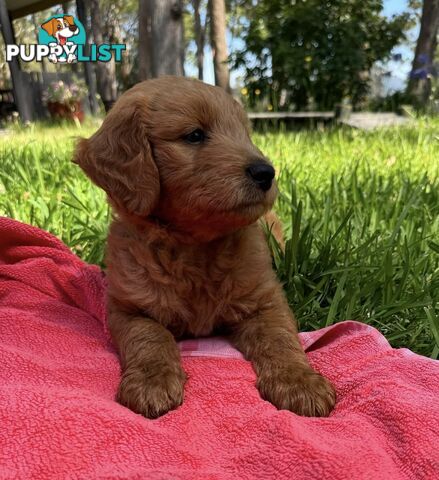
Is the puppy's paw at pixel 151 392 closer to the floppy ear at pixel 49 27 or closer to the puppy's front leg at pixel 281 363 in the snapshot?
the puppy's front leg at pixel 281 363

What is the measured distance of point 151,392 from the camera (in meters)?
1.55

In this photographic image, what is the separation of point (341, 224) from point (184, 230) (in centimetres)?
95

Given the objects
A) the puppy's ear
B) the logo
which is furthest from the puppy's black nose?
the logo

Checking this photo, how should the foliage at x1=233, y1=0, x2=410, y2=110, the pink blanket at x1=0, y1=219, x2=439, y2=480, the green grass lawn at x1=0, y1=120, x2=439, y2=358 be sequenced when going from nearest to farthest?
the pink blanket at x1=0, y1=219, x2=439, y2=480 < the green grass lawn at x1=0, y1=120, x2=439, y2=358 < the foliage at x1=233, y1=0, x2=410, y2=110

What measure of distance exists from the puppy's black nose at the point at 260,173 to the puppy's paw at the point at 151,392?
0.70m

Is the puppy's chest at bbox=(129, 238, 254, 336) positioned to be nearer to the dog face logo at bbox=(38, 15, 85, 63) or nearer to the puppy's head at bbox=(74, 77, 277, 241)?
the puppy's head at bbox=(74, 77, 277, 241)

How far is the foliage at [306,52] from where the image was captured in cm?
891

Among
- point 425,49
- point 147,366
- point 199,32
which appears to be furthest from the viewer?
point 199,32

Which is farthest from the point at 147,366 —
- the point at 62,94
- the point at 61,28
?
the point at 62,94

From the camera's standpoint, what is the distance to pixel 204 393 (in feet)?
5.36

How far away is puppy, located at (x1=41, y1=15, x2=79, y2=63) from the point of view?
650cm

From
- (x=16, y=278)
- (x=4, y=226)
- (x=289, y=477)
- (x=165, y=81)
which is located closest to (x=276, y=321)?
(x=289, y=477)

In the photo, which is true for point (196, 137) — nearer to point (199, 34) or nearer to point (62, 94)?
point (62, 94)

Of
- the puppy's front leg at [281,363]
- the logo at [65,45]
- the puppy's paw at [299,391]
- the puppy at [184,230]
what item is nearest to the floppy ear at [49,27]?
the logo at [65,45]
